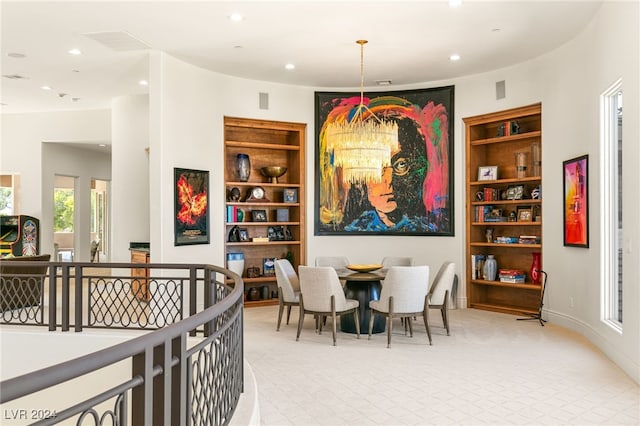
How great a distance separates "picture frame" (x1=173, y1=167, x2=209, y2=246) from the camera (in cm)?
756

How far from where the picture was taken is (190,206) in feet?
25.6

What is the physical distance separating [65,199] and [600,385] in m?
15.0

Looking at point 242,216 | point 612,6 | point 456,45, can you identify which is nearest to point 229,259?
point 242,216

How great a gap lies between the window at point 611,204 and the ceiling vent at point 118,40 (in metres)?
5.67

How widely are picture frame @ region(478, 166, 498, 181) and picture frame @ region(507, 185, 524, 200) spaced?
0.32 m

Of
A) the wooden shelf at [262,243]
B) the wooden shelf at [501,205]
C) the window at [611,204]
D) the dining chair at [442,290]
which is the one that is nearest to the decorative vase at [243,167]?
the wooden shelf at [262,243]

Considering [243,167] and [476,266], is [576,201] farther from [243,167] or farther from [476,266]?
[243,167]

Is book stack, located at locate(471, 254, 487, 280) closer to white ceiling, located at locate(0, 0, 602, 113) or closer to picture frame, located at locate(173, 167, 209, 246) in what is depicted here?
white ceiling, located at locate(0, 0, 602, 113)

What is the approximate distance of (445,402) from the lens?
421 cm

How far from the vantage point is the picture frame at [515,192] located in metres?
8.20

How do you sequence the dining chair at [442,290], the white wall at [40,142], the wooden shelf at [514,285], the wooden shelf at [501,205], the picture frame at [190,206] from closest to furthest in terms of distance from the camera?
the dining chair at [442,290] → the picture frame at [190,206] → the wooden shelf at [514,285] → the wooden shelf at [501,205] → the white wall at [40,142]

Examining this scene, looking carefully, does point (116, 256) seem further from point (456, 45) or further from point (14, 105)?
point (456, 45)

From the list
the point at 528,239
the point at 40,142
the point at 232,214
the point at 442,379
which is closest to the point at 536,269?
the point at 528,239

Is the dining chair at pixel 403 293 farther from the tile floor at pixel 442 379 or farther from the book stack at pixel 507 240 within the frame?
the book stack at pixel 507 240
